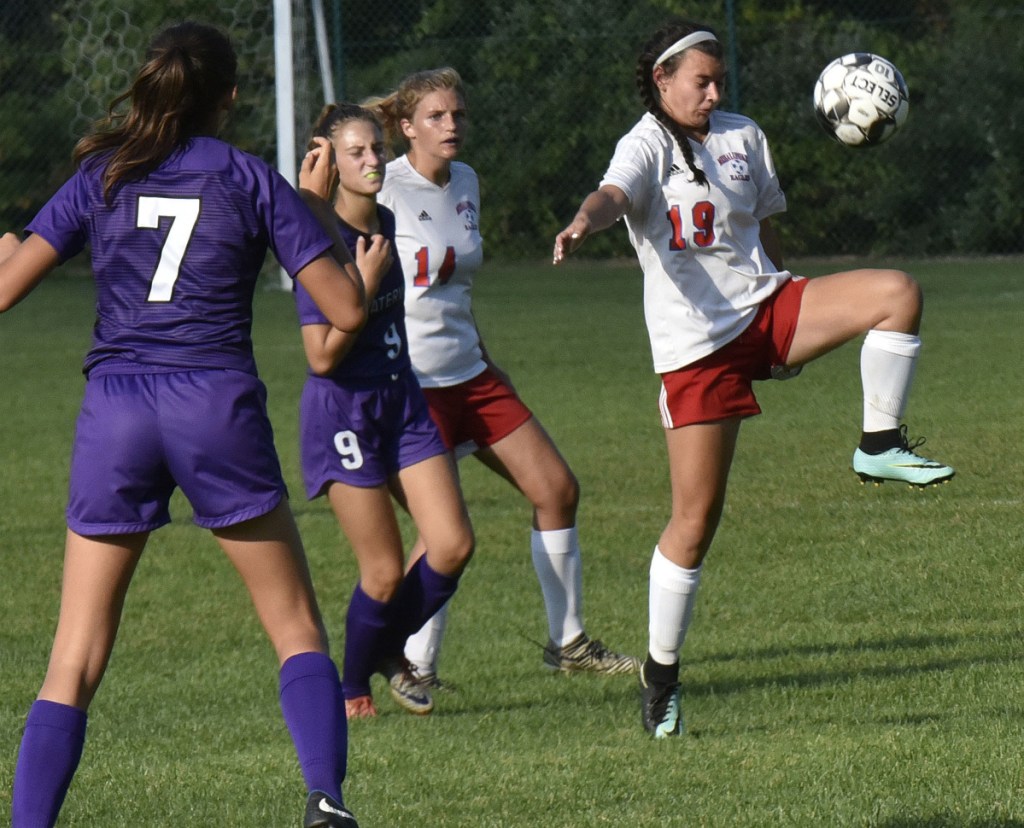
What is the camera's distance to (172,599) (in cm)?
805

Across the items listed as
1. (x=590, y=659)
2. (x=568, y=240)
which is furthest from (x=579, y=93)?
(x=568, y=240)

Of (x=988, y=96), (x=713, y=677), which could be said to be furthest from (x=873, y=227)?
(x=713, y=677)

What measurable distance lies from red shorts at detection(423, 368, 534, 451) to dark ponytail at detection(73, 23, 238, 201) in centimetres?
249

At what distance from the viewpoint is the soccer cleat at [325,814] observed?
344cm

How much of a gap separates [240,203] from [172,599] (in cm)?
475

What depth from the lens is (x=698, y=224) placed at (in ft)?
17.2

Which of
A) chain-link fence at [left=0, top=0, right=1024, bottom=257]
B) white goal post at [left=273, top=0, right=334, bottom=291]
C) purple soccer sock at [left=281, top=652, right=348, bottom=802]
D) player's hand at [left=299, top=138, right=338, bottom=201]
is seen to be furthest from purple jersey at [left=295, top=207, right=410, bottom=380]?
chain-link fence at [left=0, top=0, right=1024, bottom=257]

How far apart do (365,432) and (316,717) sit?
1938 mm

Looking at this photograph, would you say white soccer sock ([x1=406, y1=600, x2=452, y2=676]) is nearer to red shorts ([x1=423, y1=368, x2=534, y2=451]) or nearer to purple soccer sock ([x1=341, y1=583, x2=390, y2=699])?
purple soccer sock ([x1=341, y1=583, x2=390, y2=699])

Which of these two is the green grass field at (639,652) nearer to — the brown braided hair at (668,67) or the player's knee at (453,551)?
the player's knee at (453,551)

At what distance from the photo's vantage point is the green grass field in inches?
175

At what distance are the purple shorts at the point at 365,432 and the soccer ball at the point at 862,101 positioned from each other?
1699 millimetres

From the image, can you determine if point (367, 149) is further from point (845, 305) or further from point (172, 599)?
point (172, 599)

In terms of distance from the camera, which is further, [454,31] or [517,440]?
[454,31]
